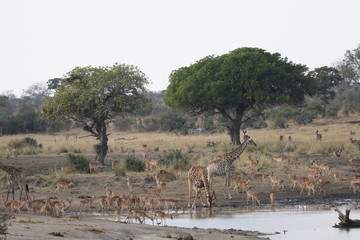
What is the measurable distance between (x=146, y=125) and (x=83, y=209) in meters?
47.3

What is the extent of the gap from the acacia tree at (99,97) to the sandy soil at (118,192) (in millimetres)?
2261

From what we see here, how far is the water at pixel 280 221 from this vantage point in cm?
1686

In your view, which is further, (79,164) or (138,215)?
(79,164)

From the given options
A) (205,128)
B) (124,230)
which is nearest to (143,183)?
(124,230)

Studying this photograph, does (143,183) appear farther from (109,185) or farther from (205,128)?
(205,128)

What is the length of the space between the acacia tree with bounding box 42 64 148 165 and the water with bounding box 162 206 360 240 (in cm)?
1156

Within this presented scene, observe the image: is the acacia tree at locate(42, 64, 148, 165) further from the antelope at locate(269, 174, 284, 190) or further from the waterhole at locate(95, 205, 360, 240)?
the waterhole at locate(95, 205, 360, 240)

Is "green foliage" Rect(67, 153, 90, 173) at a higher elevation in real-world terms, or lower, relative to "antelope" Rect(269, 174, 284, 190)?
→ higher

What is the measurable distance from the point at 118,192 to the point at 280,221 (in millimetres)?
7215

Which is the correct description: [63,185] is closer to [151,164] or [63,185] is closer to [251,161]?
[151,164]

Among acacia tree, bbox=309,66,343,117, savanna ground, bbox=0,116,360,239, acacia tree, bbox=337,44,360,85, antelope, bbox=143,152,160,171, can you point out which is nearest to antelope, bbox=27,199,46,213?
savanna ground, bbox=0,116,360,239

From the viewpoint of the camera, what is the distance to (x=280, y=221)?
18.5 metres

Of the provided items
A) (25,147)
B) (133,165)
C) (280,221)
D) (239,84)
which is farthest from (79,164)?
(239,84)

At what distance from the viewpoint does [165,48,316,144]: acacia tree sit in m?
41.0
